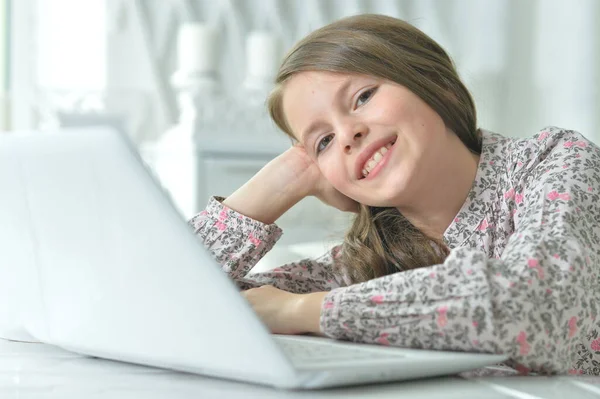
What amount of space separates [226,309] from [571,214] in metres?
0.40

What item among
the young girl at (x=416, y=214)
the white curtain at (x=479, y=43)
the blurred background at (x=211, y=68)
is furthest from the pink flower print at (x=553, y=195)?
the white curtain at (x=479, y=43)

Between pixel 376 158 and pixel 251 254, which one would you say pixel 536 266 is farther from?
pixel 251 254

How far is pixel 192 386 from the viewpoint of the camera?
1.98ft

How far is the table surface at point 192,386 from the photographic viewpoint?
1.90 feet

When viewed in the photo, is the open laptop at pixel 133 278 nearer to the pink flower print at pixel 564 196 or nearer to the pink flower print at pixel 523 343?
the pink flower print at pixel 523 343

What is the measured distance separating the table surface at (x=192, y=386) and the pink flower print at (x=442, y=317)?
0.14 feet

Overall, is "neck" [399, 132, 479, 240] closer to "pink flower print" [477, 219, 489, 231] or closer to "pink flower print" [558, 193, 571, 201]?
"pink flower print" [477, 219, 489, 231]

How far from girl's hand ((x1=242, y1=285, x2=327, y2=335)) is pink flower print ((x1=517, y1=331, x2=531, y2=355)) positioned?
0.18m

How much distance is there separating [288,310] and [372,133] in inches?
11.5

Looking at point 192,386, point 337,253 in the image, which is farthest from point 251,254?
point 192,386

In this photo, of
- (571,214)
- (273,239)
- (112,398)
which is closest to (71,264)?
(112,398)

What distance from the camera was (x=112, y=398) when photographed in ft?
1.89

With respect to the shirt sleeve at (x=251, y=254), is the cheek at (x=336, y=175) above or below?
above

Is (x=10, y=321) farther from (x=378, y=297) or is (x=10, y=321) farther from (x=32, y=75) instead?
(x=32, y=75)
